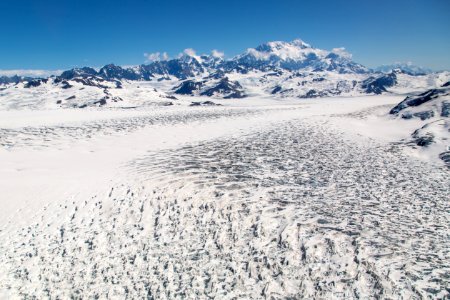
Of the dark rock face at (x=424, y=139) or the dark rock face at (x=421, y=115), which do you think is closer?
the dark rock face at (x=424, y=139)

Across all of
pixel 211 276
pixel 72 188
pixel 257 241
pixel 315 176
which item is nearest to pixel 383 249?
pixel 257 241

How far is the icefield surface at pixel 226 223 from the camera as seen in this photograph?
11.2m

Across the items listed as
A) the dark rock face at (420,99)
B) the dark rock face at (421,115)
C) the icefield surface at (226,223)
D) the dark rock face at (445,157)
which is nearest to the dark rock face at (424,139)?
the icefield surface at (226,223)

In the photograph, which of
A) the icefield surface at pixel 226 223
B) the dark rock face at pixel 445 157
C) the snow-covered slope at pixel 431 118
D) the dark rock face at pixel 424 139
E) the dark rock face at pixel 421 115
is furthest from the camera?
the dark rock face at pixel 421 115

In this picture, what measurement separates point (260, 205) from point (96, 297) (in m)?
8.39

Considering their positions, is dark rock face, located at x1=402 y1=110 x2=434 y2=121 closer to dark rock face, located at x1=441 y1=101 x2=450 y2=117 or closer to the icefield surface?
dark rock face, located at x1=441 y1=101 x2=450 y2=117

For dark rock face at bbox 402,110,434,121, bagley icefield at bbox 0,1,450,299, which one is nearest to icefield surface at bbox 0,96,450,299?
bagley icefield at bbox 0,1,450,299

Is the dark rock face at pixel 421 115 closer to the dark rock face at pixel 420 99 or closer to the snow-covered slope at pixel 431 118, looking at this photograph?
the snow-covered slope at pixel 431 118

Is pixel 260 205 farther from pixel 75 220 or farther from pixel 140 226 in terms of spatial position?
pixel 75 220

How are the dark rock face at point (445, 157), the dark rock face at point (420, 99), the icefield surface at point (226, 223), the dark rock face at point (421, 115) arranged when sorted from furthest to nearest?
1. the dark rock face at point (420, 99)
2. the dark rock face at point (421, 115)
3. the dark rock face at point (445, 157)
4. the icefield surface at point (226, 223)

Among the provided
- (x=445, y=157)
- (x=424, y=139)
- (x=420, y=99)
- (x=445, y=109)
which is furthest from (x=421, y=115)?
(x=445, y=157)

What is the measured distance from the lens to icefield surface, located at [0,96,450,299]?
11.2m

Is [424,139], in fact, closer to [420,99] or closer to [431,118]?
[431,118]

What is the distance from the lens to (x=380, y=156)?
24.5 meters
